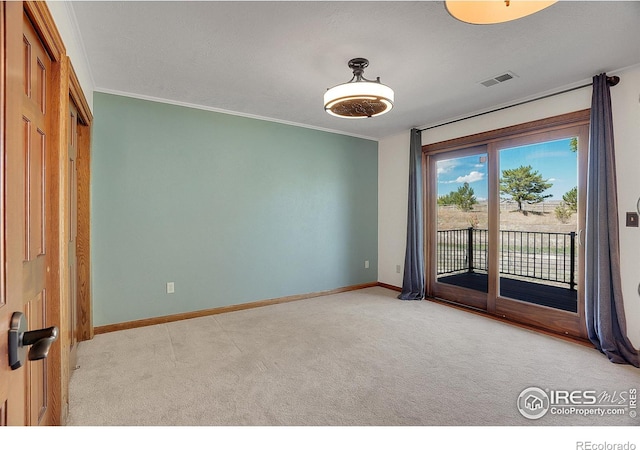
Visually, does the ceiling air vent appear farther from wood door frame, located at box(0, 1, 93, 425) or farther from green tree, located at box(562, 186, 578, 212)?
wood door frame, located at box(0, 1, 93, 425)

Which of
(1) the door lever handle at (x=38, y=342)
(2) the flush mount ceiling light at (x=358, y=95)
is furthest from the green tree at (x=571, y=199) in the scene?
(1) the door lever handle at (x=38, y=342)

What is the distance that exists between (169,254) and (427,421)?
3.02 m

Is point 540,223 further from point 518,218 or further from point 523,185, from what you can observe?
point 523,185

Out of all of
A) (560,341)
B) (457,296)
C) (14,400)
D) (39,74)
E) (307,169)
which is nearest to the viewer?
(14,400)

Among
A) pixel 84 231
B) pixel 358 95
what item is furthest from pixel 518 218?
pixel 84 231

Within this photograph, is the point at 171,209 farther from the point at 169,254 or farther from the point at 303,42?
the point at 303,42

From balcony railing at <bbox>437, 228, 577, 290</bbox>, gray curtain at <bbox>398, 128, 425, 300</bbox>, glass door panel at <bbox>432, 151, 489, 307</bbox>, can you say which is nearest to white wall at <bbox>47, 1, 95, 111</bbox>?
gray curtain at <bbox>398, 128, 425, 300</bbox>

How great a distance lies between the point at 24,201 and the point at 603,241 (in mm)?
3882

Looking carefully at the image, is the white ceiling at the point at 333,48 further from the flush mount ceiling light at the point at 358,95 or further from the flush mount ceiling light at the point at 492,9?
A: the flush mount ceiling light at the point at 492,9

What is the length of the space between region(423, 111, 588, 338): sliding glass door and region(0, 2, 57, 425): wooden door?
4.02 m

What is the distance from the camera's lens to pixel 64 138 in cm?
174

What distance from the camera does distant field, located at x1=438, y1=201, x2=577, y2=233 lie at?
3436 millimetres

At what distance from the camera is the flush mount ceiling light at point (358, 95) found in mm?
2471

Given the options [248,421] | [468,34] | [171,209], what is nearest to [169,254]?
[171,209]
